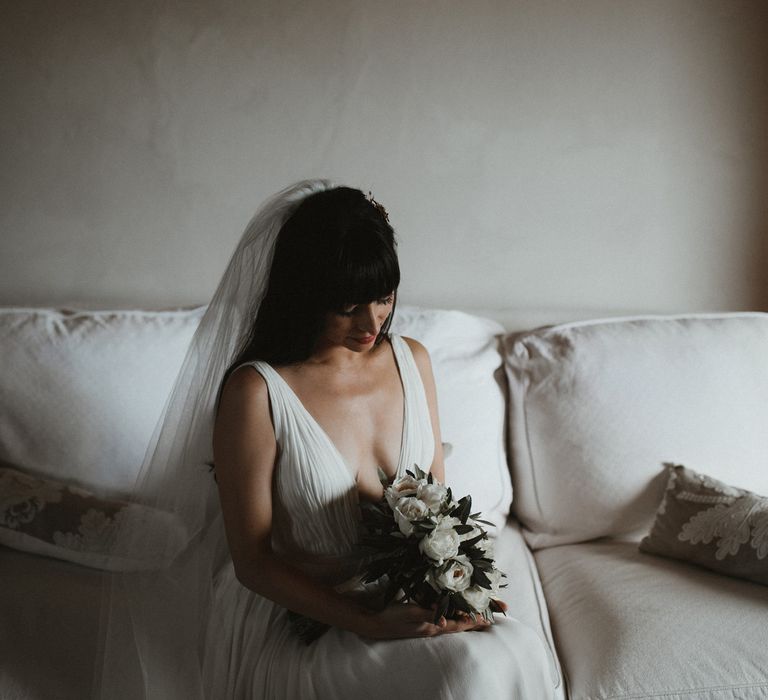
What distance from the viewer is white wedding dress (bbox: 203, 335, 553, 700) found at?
134 centimetres

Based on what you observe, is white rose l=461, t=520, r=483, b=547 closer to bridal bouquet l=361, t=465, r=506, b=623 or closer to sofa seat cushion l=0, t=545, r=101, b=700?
bridal bouquet l=361, t=465, r=506, b=623

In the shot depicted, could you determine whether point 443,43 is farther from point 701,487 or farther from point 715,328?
point 701,487

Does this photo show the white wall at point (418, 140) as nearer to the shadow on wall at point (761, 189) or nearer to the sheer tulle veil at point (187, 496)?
the shadow on wall at point (761, 189)

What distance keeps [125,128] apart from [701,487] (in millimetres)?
2130

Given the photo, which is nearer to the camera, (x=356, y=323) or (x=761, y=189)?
(x=356, y=323)

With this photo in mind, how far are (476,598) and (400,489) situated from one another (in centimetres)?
25

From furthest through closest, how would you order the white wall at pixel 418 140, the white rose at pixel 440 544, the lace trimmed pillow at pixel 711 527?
the white wall at pixel 418 140 < the lace trimmed pillow at pixel 711 527 < the white rose at pixel 440 544

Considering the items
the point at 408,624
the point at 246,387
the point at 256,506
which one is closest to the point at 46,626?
the point at 256,506

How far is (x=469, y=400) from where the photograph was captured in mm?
2227

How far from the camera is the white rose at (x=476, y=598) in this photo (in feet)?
4.44

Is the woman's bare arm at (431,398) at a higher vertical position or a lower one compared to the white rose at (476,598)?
higher

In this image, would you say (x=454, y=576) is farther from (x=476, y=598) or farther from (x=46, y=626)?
(x=46, y=626)

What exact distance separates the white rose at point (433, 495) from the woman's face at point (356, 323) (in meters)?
0.33

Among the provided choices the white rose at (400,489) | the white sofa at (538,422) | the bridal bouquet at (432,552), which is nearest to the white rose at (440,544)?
the bridal bouquet at (432,552)
